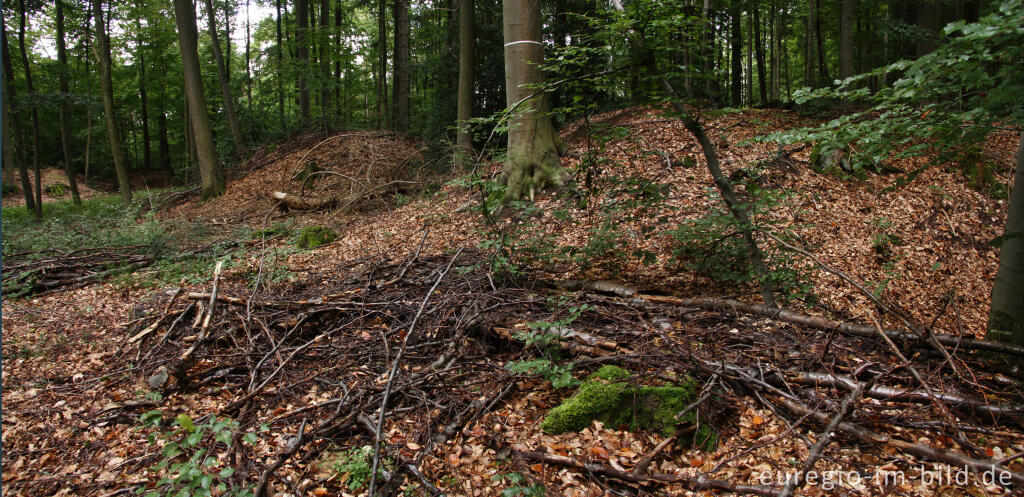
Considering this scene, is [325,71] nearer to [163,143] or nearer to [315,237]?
[315,237]

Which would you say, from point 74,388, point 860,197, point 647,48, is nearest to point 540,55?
point 647,48

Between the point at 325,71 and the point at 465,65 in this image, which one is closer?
the point at 465,65

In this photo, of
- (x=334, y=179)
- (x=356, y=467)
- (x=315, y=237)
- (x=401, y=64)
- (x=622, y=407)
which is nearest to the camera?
(x=356, y=467)

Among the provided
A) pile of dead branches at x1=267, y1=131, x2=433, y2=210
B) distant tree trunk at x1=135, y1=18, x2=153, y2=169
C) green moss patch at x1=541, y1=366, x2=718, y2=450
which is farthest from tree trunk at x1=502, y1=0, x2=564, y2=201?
distant tree trunk at x1=135, y1=18, x2=153, y2=169

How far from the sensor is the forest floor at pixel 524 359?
2992 mm

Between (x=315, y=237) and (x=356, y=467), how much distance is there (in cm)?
638

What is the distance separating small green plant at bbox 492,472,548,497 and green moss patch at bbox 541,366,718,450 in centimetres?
50

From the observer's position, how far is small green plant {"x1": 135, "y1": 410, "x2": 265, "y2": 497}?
252 centimetres

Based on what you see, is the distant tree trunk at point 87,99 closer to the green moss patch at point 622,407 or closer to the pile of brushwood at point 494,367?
the pile of brushwood at point 494,367

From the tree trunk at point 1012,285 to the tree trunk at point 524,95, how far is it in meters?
5.11

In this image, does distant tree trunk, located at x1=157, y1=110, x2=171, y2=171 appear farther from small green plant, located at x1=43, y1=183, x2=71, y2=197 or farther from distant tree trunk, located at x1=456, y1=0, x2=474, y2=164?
distant tree trunk, located at x1=456, y1=0, x2=474, y2=164

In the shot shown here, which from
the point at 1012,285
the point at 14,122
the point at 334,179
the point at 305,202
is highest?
the point at 14,122

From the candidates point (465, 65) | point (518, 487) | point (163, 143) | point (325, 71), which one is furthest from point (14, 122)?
point (518, 487)

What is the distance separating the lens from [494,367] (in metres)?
4.18
